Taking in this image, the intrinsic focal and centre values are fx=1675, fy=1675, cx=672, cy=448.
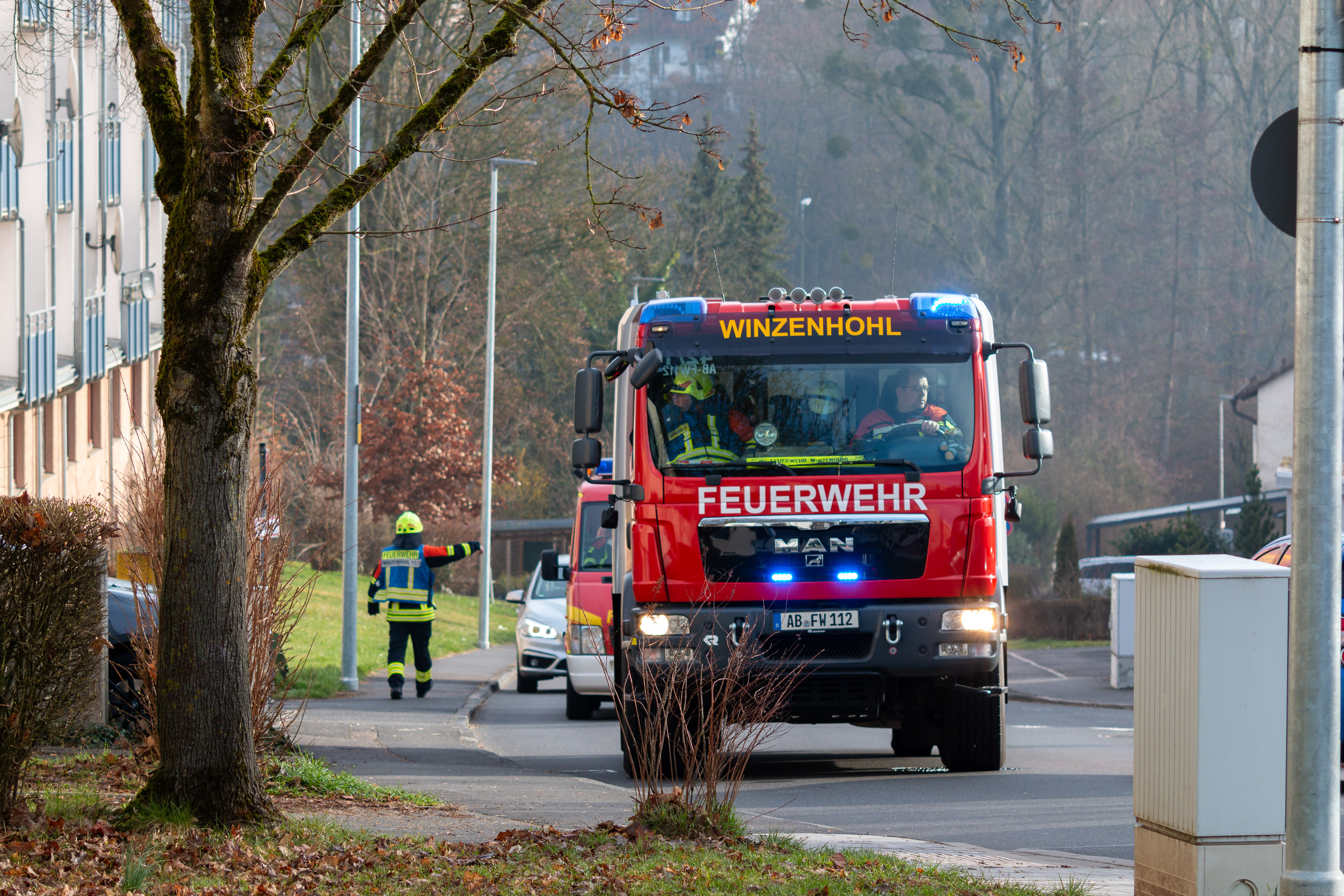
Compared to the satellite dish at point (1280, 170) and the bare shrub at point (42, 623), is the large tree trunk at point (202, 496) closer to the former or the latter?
the bare shrub at point (42, 623)

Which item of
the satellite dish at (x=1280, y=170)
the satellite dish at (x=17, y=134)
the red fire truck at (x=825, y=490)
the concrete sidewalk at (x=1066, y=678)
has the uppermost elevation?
the satellite dish at (x=17, y=134)

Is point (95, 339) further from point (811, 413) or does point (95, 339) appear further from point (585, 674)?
point (811, 413)

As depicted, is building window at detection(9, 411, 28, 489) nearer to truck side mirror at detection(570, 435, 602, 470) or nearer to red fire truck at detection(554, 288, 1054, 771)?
truck side mirror at detection(570, 435, 602, 470)

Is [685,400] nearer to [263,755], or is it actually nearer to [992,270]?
[263,755]

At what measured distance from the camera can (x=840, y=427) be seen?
1083cm

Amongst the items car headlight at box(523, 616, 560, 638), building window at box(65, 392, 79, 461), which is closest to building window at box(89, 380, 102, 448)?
building window at box(65, 392, 79, 461)

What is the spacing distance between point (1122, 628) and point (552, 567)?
7.43 m

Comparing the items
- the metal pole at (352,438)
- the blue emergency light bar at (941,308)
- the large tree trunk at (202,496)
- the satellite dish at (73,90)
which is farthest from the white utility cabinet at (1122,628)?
the satellite dish at (73,90)

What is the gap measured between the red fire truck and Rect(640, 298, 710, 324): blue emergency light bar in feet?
0.05

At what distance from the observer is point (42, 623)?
7164 mm

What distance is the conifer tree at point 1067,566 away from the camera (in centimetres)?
4325

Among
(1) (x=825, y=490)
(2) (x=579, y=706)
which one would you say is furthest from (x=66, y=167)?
(1) (x=825, y=490)

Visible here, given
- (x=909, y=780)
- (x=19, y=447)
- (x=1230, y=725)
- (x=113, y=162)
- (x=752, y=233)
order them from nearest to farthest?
(x=1230, y=725)
(x=909, y=780)
(x=19, y=447)
(x=113, y=162)
(x=752, y=233)

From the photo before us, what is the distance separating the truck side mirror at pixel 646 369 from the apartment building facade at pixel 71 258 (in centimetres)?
974
